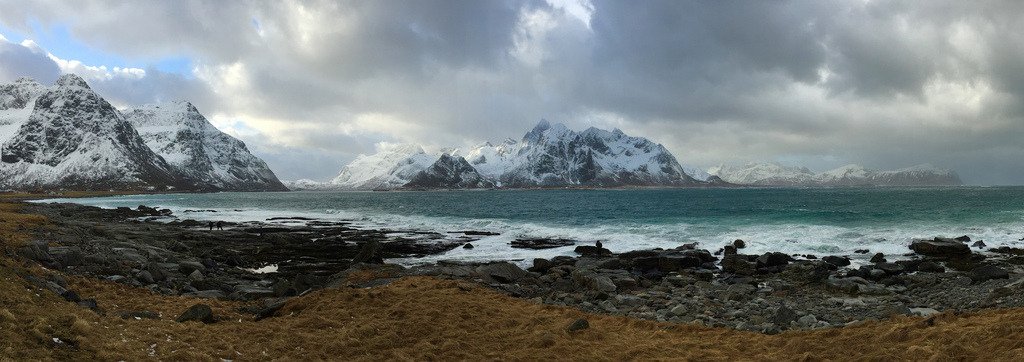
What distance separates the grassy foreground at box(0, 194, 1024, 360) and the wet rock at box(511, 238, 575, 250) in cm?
2419

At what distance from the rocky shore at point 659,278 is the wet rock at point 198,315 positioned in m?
1.14

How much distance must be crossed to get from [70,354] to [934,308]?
22221mm

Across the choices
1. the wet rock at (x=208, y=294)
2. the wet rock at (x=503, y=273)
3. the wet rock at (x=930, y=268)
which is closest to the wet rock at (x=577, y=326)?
the wet rock at (x=503, y=273)

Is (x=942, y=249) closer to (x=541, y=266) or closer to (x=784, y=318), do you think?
(x=541, y=266)

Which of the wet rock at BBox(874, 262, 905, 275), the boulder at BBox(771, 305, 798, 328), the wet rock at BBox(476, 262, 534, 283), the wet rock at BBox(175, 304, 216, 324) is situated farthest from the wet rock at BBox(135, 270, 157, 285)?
the wet rock at BBox(874, 262, 905, 275)

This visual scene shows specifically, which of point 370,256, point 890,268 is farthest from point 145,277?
point 890,268

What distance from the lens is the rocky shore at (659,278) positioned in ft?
52.6

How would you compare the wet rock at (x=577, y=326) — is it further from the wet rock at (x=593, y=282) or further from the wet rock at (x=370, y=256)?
the wet rock at (x=370, y=256)

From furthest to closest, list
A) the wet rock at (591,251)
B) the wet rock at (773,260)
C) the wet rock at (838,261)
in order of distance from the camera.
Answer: the wet rock at (591,251) < the wet rock at (773,260) < the wet rock at (838,261)

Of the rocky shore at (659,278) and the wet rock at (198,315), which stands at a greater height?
the wet rock at (198,315)

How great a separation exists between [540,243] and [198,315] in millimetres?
30162

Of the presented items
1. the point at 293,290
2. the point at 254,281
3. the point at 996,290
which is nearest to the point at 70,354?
the point at 293,290

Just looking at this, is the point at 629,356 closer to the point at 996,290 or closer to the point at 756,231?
the point at 996,290

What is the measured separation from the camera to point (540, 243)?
134 ft
